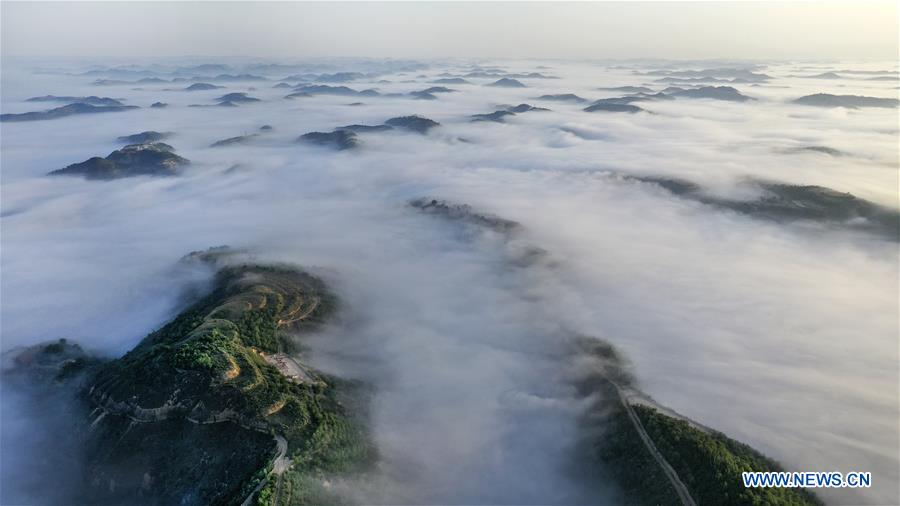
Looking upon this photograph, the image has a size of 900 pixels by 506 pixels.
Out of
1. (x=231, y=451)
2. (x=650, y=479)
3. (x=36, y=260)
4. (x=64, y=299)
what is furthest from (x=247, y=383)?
(x=36, y=260)

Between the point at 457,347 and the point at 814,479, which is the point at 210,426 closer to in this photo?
the point at 457,347

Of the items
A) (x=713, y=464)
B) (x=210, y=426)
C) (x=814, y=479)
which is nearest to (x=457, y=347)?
(x=210, y=426)

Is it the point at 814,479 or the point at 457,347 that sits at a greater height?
the point at 457,347

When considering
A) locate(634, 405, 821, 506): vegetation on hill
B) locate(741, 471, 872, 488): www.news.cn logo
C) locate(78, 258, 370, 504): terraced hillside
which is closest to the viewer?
locate(634, 405, 821, 506): vegetation on hill

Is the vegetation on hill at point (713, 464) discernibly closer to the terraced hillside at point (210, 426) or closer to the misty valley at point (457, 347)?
the misty valley at point (457, 347)

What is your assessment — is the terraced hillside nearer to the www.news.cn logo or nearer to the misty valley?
the misty valley

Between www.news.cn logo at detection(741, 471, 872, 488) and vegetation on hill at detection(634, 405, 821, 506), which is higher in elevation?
vegetation on hill at detection(634, 405, 821, 506)

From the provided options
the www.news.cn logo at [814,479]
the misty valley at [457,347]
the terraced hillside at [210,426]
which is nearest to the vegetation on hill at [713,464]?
the misty valley at [457,347]

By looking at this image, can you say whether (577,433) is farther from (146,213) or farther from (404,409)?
(146,213)

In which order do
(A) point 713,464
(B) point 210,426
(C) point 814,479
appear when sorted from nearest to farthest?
(A) point 713,464
(C) point 814,479
(B) point 210,426

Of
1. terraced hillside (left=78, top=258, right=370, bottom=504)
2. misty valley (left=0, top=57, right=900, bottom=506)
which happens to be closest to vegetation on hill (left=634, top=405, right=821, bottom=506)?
misty valley (left=0, top=57, right=900, bottom=506)
